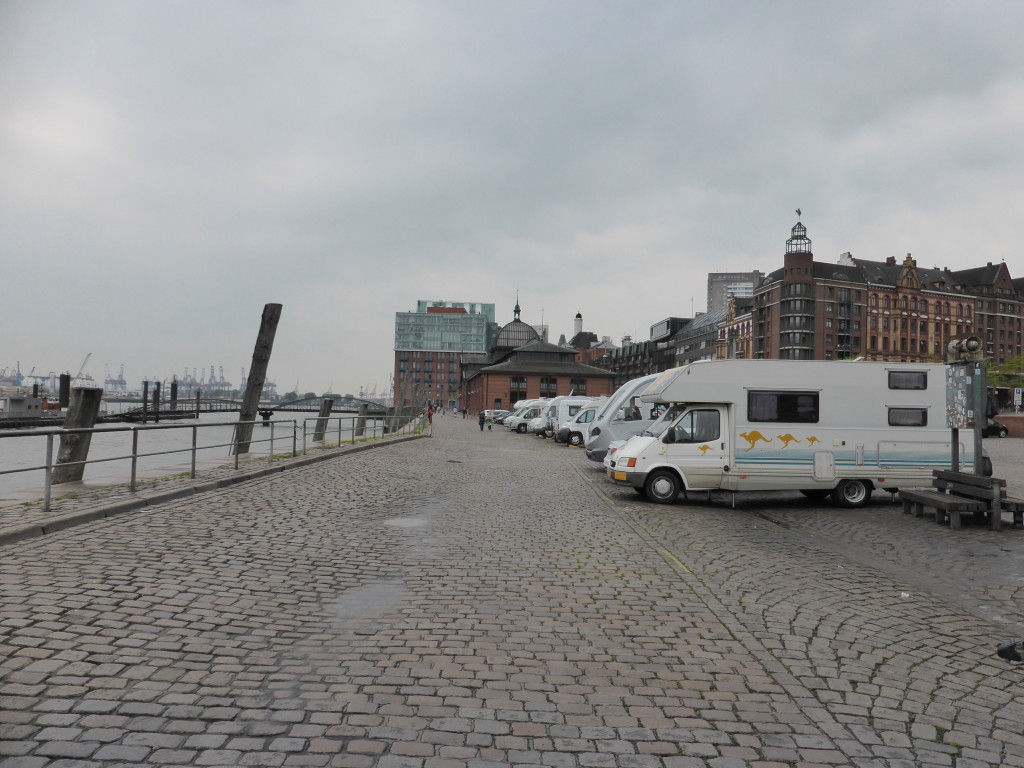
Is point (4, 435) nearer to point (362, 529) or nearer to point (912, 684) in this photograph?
point (362, 529)

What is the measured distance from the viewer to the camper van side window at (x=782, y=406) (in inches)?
512

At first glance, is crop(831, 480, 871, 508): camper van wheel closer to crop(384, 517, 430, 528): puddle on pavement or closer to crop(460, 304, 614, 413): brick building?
crop(384, 517, 430, 528): puddle on pavement

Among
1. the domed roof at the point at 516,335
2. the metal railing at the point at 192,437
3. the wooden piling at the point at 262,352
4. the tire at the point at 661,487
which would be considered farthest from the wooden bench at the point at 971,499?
the domed roof at the point at 516,335

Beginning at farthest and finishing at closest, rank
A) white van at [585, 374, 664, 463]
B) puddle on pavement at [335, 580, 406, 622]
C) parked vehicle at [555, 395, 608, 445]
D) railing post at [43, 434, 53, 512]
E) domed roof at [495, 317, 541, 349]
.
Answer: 1. domed roof at [495, 317, 541, 349]
2. parked vehicle at [555, 395, 608, 445]
3. white van at [585, 374, 664, 463]
4. railing post at [43, 434, 53, 512]
5. puddle on pavement at [335, 580, 406, 622]

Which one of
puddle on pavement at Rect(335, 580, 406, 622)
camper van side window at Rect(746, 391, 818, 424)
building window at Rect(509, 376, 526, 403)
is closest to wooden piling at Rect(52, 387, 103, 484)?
puddle on pavement at Rect(335, 580, 406, 622)

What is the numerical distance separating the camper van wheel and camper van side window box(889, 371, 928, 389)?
6.04ft

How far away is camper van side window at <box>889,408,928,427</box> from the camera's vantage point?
13078 mm

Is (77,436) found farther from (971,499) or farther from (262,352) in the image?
(971,499)

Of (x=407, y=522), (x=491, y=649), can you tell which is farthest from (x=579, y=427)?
(x=491, y=649)

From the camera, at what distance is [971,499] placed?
35.4ft

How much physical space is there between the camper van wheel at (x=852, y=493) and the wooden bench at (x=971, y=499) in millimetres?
1627

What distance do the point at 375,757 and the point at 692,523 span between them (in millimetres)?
8086

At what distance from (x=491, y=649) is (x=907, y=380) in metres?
11.3

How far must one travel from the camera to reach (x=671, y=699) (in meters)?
3.94
